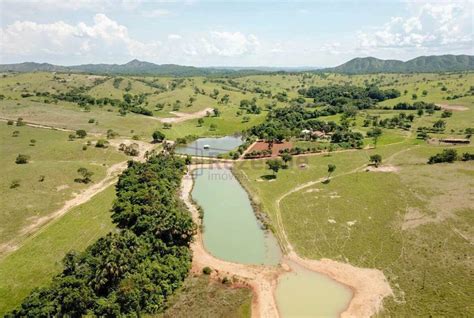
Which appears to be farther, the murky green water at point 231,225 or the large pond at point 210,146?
the large pond at point 210,146

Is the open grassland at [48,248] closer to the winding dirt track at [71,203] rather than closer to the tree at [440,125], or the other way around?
the winding dirt track at [71,203]

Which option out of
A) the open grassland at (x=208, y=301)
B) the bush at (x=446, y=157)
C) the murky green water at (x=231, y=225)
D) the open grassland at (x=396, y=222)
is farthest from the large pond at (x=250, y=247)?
the bush at (x=446, y=157)

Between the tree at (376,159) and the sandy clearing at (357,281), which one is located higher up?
the tree at (376,159)

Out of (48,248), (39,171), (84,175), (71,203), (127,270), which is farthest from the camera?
A: (39,171)

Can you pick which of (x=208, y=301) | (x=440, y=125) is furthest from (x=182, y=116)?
(x=208, y=301)

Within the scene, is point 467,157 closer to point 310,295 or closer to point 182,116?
point 310,295

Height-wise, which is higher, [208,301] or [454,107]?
[454,107]
